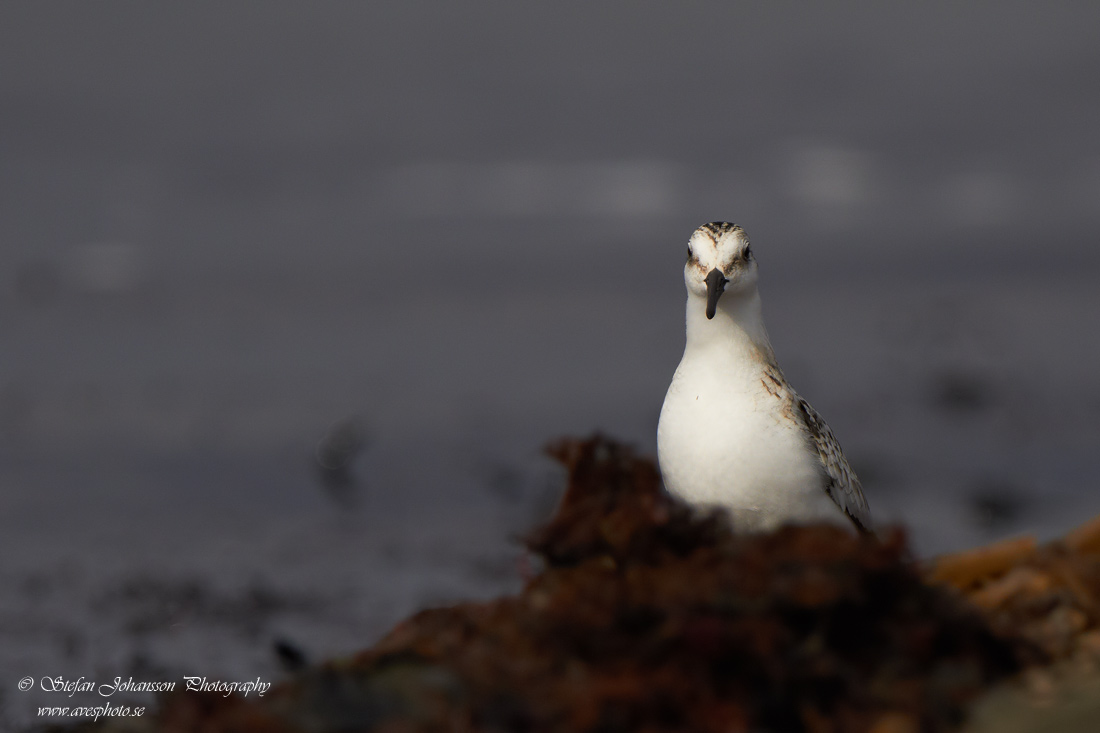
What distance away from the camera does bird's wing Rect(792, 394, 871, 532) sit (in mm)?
6293

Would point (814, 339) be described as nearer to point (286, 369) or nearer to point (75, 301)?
point (286, 369)

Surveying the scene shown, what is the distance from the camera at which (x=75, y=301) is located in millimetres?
26141

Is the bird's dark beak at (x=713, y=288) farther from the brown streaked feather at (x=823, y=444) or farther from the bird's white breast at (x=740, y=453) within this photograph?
the brown streaked feather at (x=823, y=444)

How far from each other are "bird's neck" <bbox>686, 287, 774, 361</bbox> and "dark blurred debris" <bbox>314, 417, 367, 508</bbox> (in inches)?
302

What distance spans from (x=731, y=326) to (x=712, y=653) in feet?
10.2

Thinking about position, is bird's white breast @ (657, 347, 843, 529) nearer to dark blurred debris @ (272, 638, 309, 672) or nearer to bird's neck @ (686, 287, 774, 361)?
bird's neck @ (686, 287, 774, 361)

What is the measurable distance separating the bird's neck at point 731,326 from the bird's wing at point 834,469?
378mm

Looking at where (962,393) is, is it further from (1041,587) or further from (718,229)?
(1041,587)

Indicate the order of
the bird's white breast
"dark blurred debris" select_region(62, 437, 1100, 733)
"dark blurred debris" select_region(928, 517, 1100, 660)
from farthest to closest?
the bird's white breast, "dark blurred debris" select_region(928, 517, 1100, 660), "dark blurred debris" select_region(62, 437, 1100, 733)

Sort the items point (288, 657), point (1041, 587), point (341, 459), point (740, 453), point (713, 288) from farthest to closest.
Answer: point (341, 459)
point (713, 288)
point (740, 453)
point (1041, 587)
point (288, 657)

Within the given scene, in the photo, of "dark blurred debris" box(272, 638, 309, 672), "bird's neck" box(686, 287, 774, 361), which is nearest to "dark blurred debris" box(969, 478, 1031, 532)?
"bird's neck" box(686, 287, 774, 361)

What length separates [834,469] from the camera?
6.43 m

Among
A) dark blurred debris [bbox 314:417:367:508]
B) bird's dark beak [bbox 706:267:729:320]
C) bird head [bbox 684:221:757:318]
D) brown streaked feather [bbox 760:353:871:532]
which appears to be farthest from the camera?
dark blurred debris [bbox 314:417:367:508]

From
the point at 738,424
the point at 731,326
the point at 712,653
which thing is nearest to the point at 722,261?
Answer: the point at 731,326
